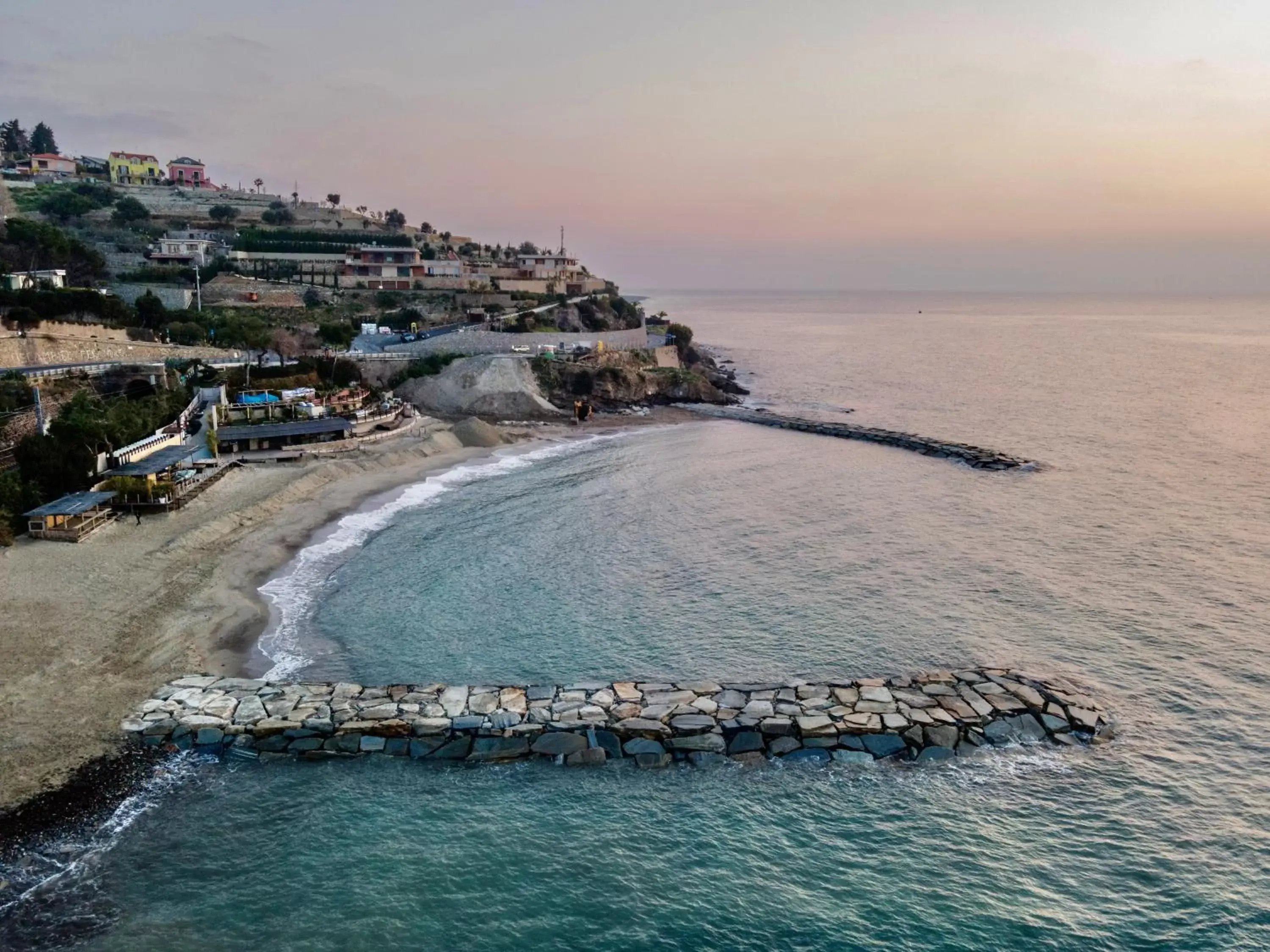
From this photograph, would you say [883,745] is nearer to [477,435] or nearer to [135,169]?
[477,435]

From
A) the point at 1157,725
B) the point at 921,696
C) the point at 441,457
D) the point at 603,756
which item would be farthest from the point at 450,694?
the point at 441,457

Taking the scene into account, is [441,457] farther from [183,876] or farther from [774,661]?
[183,876]

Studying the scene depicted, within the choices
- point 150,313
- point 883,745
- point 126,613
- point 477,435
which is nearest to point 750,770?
point 883,745

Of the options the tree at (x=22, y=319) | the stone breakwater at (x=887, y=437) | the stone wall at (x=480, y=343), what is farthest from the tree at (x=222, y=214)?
the stone breakwater at (x=887, y=437)

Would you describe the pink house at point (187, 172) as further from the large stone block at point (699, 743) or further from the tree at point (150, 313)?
the large stone block at point (699, 743)

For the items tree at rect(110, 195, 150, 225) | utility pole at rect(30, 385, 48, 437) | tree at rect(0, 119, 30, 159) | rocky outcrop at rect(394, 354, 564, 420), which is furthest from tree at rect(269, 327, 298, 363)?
tree at rect(0, 119, 30, 159)
